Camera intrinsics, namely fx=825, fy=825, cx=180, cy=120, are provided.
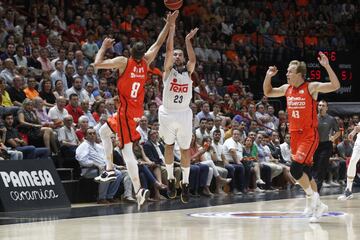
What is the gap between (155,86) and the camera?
18859 millimetres

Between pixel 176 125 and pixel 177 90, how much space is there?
0.51 m

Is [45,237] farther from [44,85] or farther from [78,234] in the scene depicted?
[44,85]

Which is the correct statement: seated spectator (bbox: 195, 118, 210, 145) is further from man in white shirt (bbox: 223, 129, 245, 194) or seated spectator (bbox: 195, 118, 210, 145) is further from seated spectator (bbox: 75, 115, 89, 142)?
seated spectator (bbox: 75, 115, 89, 142)

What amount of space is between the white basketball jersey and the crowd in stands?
12.0ft

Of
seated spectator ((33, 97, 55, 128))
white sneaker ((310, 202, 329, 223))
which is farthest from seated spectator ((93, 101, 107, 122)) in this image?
white sneaker ((310, 202, 329, 223))

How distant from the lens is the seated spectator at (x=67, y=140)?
15.4 metres

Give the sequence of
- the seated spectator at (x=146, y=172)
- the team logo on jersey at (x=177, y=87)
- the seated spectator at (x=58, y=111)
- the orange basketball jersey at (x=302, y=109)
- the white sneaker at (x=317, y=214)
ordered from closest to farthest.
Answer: the white sneaker at (x=317, y=214) < the orange basketball jersey at (x=302, y=109) < the team logo on jersey at (x=177, y=87) < the seated spectator at (x=58, y=111) < the seated spectator at (x=146, y=172)

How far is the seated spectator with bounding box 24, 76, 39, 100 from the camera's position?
15.8 m

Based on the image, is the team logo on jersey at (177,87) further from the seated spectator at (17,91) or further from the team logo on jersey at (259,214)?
the seated spectator at (17,91)

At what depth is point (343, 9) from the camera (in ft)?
94.2

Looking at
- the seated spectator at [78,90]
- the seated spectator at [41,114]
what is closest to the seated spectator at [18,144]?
the seated spectator at [41,114]

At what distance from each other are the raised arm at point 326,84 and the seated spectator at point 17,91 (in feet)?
21.1

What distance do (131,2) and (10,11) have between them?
7016mm

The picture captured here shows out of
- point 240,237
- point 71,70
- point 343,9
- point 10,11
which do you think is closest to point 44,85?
point 71,70
